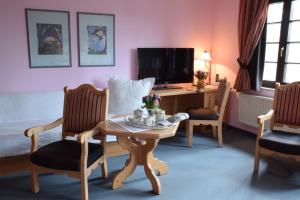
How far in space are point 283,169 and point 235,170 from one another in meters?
0.56

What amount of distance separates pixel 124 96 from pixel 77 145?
46.8 inches

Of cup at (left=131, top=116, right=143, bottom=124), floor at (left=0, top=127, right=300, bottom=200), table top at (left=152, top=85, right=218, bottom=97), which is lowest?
floor at (left=0, top=127, right=300, bottom=200)

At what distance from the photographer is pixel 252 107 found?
4039 millimetres

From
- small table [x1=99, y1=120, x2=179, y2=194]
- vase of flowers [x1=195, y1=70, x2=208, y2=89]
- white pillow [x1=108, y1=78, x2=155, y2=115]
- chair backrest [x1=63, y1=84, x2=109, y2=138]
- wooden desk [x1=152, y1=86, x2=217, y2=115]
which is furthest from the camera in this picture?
vase of flowers [x1=195, y1=70, x2=208, y2=89]

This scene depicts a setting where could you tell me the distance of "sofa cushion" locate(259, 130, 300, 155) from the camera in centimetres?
261

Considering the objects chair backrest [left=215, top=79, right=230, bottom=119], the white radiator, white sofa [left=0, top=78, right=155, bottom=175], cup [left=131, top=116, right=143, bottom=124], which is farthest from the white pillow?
the white radiator

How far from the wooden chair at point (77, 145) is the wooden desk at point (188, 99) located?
5.10ft

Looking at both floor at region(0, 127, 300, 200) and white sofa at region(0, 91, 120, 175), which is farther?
white sofa at region(0, 91, 120, 175)

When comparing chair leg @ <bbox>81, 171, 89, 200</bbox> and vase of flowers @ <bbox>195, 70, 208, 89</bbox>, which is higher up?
vase of flowers @ <bbox>195, 70, 208, 89</bbox>

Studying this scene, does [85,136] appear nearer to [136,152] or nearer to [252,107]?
[136,152]

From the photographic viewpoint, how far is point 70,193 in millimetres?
2510

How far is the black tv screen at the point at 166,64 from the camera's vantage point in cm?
420

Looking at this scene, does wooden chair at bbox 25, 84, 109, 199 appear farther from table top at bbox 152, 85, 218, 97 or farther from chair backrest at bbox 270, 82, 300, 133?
chair backrest at bbox 270, 82, 300, 133

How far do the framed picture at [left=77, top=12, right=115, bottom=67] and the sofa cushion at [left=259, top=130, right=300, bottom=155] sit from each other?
7.84ft
